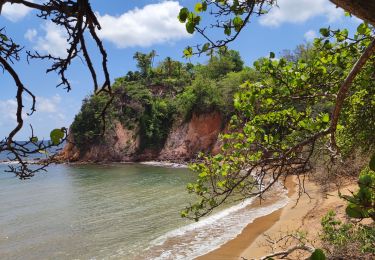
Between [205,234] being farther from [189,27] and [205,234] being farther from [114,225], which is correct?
[189,27]

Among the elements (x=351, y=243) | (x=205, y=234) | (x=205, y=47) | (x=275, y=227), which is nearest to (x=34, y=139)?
(x=205, y=47)

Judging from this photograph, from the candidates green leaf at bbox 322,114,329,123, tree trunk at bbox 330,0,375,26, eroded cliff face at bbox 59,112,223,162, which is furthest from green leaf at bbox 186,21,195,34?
eroded cliff face at bbox 59,112,223,162

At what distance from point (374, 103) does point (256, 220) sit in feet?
33.2

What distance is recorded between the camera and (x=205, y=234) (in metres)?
13.2

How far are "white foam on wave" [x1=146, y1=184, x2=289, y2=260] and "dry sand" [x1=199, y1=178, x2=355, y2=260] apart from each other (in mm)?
382

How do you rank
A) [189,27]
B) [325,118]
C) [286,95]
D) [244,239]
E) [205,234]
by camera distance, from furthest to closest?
1. [205,234]
2. [244,239]
3. [286,95]
4. [325,118]
5. [189,27]

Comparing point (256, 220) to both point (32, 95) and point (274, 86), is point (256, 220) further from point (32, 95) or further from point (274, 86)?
point (32, 95)

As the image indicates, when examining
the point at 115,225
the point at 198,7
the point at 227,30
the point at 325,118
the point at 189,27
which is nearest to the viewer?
the point at 189,27

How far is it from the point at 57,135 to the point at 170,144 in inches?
1810

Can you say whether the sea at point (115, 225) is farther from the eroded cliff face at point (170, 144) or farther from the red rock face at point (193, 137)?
the eroded cliff face at point (170, 144)

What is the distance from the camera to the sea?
40.1ft

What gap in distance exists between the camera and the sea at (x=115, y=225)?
1221 centimetres

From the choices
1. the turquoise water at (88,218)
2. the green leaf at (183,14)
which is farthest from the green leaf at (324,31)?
the turquoise water at (88,218)

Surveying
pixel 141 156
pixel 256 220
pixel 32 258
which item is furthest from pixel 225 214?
pixel 141 156
